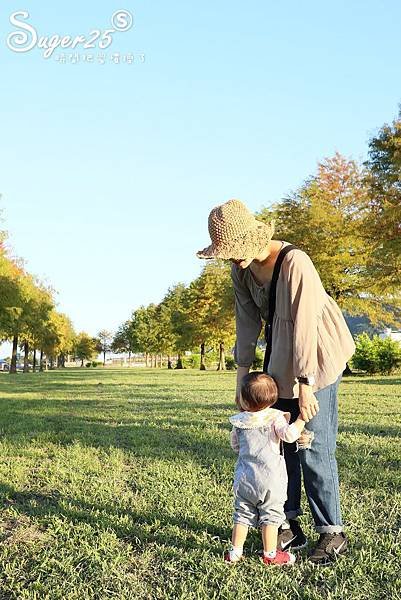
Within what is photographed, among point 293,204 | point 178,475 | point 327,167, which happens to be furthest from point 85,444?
point 327,167

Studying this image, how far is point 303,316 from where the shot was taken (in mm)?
3100

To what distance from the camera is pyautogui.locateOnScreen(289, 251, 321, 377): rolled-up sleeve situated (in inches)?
121

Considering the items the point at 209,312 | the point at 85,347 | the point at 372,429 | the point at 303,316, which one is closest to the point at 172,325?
the point at 209,312

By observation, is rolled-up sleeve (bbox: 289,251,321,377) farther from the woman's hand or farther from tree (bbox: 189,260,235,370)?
tree (bbox: 189,260,235,370)

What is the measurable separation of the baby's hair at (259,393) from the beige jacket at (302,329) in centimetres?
9

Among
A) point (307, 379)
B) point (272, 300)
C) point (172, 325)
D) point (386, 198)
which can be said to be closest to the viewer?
point (307, 379)

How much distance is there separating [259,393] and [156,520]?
1281mm

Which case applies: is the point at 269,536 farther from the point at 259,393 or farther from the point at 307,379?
the point at 307,379

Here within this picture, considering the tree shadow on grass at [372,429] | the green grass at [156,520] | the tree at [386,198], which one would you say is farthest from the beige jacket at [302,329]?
the tree at [386,198]

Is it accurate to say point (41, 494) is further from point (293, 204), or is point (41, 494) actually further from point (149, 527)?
point (293, 204)

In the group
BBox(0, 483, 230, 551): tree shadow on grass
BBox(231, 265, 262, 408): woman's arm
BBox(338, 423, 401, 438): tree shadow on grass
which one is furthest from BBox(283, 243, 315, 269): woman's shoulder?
BBox(338, 423, 401, 438): tree shadow on grass

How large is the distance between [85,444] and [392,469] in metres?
3.54

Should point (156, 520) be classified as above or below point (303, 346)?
below

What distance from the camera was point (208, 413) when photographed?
10.0 meters
